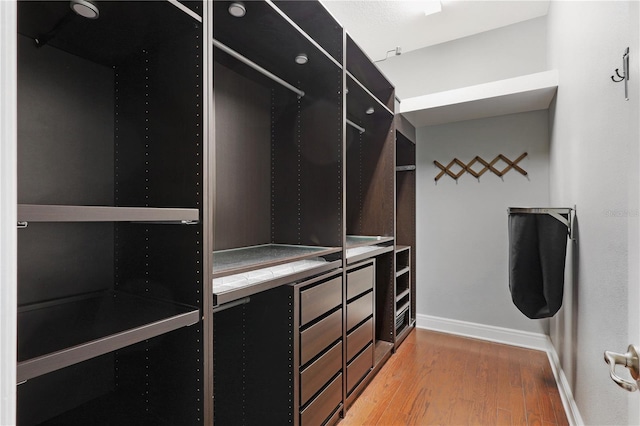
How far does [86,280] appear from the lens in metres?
1.24

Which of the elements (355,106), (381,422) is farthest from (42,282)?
(355,106)

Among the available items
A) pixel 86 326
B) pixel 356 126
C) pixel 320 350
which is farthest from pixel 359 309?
pixel 86 326

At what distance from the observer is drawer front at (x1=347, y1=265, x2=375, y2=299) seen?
6.40ft

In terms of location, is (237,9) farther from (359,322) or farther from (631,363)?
(359,322)

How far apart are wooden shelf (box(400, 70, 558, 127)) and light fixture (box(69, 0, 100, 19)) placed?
2.29 meters

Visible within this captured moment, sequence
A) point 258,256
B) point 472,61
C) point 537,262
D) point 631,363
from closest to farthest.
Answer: point 631,363 < point 258,256 < point 537,262 < point 472,61

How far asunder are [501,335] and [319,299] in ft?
7.22

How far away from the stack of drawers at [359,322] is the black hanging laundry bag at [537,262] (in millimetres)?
873

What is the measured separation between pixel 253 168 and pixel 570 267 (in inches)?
77.4

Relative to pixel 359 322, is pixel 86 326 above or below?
above

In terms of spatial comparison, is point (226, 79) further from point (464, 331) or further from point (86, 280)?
point (464, 331)

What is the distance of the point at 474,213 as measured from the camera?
3117 mm

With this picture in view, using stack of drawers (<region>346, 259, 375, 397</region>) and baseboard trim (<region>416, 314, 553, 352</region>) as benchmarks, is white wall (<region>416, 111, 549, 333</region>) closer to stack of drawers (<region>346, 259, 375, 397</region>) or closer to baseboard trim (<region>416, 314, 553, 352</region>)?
baseboard trim (<region>416, 314, 553, 352</region>)

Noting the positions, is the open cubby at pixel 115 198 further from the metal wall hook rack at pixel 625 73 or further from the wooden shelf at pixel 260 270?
the metal wall hook rack at pixel 625 73
